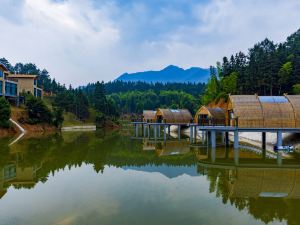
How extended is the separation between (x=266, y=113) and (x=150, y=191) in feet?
61.5

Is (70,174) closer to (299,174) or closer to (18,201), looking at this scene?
(18,201)

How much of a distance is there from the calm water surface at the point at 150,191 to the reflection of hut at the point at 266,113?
5.01 meters

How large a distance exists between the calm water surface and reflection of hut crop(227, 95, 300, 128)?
5013 mm

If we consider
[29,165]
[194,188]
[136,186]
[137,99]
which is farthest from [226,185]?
[137,99]

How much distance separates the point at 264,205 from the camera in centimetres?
1283

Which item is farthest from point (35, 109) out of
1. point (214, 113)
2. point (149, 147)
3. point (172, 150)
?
point (214, 113)

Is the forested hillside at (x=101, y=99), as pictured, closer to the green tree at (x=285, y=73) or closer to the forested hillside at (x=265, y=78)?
the forested hillside at (x=265, y=78)

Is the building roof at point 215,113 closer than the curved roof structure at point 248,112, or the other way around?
the curved roof structure at point 248,112

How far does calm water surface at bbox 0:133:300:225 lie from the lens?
1138cm

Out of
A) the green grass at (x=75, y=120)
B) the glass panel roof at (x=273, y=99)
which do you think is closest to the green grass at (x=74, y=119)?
the green grass at (x=75, y=120)

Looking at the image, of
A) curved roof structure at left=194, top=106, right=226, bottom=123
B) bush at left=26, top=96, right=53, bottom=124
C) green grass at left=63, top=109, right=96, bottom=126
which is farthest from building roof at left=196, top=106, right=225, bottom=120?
green grass at left=63, top=109, right=96, bottom=126

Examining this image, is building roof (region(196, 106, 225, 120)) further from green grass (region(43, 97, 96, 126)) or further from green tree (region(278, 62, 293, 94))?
green grass (region(43, 97, 96, 126))

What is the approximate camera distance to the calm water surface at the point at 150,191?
11383 millimetres

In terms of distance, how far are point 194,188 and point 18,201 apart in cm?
863
